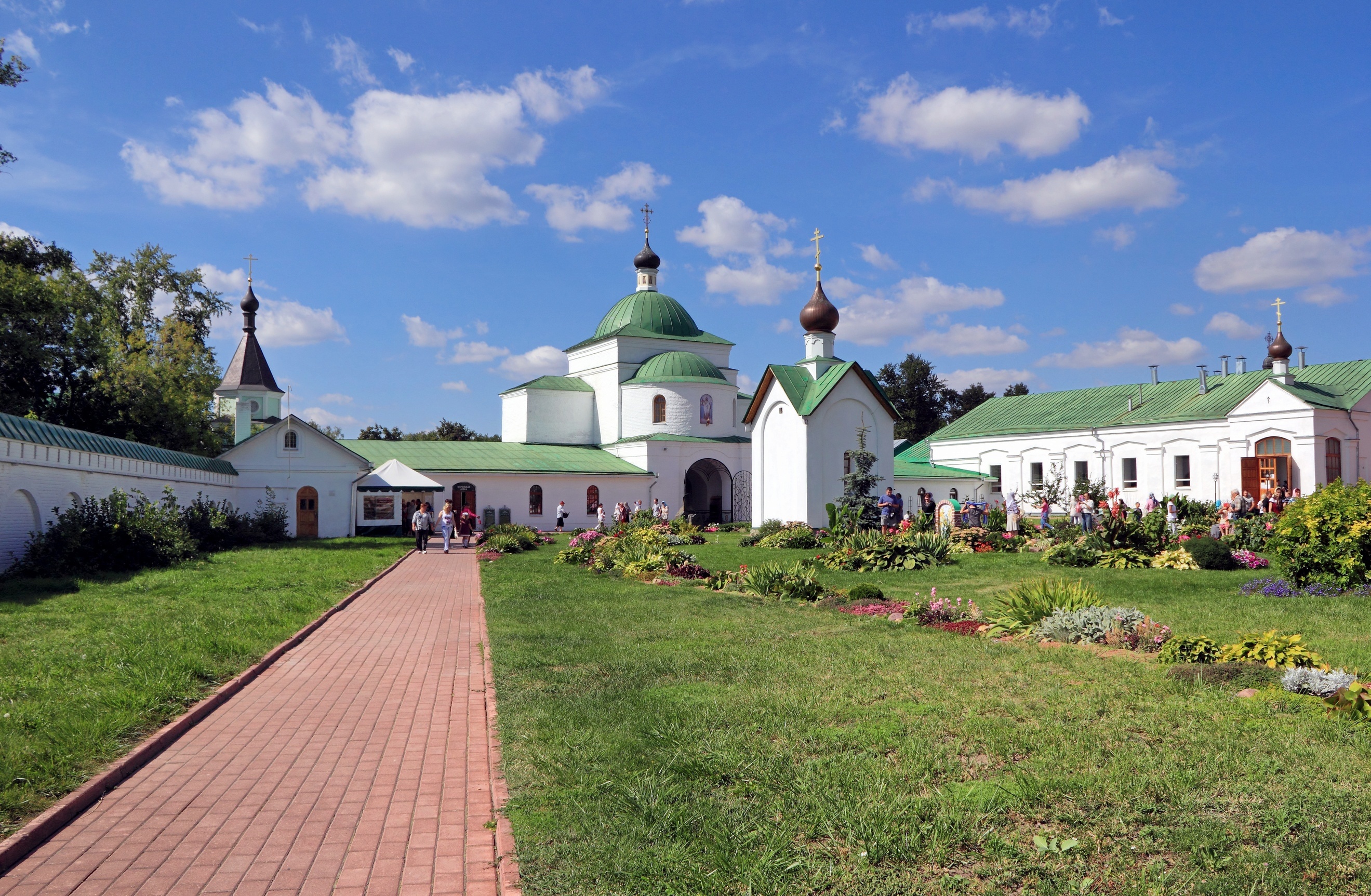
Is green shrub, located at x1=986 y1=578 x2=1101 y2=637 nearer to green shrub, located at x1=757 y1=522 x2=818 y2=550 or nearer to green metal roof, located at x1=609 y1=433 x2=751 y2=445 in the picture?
green shrub, located at x1=757 y1=522 x2=818 y2=550

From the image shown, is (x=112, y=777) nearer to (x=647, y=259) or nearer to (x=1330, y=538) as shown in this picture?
(x=1330, y=538)

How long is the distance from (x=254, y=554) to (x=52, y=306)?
38.0 feet

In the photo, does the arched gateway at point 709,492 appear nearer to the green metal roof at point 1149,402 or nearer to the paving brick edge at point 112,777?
the green metal roof at point 1149,402

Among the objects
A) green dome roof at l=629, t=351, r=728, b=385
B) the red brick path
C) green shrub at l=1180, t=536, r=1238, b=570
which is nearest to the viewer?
the red brick path

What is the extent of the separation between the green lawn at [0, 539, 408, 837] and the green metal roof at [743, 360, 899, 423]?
1860 centimetres

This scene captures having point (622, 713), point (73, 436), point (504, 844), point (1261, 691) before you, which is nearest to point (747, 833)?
point (504, 844)

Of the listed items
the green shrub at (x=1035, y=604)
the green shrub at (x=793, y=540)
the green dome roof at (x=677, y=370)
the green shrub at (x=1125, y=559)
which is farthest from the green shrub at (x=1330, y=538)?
the green dome roof at (x=677, y=370)

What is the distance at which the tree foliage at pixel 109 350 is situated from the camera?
95.4ft

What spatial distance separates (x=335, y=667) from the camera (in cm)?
980

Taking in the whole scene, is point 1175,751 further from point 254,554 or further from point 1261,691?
point 254,554

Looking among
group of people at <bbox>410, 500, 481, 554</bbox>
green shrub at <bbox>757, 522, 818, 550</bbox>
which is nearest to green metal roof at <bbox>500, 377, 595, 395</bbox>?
group of people at <bbox>410, 500, 481, 554</bbox>

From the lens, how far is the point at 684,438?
46094mm

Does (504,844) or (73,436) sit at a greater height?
(73,436)

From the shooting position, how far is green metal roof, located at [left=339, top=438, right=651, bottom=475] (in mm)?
41328
